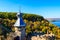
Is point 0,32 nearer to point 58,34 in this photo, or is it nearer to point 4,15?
point 58,34

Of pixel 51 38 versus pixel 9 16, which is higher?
pixel 9 16

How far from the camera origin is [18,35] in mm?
18375

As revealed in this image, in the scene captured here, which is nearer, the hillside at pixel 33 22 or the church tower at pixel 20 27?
the church tower at pixel 20 27

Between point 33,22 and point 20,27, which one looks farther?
point 33,22

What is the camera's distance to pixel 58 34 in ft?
127

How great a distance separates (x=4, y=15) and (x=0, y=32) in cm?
1831

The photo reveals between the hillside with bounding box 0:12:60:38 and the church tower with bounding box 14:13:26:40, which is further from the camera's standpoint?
the hillside with bounding box 0:12:60:38

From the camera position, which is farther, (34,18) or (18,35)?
(34,18)

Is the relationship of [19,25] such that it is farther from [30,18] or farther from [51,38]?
[30,18]

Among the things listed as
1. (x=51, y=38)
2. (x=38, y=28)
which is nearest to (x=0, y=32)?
(x=51, y=38)

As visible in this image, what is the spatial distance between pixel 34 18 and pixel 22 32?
29.9 m

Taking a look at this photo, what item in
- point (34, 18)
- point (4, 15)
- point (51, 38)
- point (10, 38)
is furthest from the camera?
point (34, 18)

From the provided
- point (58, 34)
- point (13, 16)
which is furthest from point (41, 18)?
point (58, 34)

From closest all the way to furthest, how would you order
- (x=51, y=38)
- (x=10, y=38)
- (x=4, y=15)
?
(x=10, y=38)
(x=51, y=38)
(x=4, y=15)
